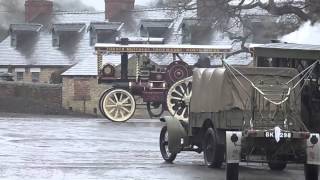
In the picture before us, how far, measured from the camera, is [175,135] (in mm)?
14297

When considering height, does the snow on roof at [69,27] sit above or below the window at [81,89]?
above

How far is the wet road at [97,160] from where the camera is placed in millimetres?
12180

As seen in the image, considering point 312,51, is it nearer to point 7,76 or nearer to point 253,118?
point 253,118

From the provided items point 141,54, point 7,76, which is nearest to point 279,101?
point 141,54

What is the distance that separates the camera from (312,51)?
44.7 ft

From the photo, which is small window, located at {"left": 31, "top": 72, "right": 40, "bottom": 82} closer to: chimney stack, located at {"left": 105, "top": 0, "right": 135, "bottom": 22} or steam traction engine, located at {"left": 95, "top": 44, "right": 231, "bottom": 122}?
chimney stack, located at {"left": 105, "top": 0, "right": 135, "bottom": 22}

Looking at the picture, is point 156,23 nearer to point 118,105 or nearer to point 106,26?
point 106,26

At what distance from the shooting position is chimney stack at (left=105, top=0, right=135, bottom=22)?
5203cm

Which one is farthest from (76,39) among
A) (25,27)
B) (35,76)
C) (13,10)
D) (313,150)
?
(313,150)

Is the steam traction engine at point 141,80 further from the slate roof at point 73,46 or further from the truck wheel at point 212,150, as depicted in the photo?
the slate roof at point 73,46

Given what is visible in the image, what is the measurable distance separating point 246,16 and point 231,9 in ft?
21.4

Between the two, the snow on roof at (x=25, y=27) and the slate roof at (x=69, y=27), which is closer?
the slate roof at (x=69, y=27)

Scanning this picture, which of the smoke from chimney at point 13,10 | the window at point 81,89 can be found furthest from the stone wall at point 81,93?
the smoke from chimney at point 13,10

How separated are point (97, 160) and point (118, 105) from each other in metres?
12.8
